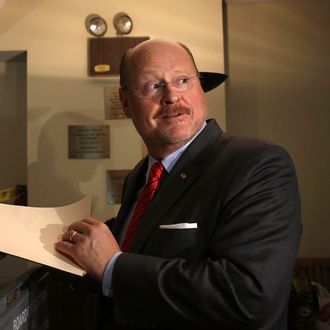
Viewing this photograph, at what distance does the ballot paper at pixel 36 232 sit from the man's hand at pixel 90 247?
0.01m

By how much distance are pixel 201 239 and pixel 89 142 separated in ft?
4.42

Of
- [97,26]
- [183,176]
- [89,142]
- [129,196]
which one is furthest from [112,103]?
[183,176]

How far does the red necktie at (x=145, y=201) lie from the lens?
3.02 feet

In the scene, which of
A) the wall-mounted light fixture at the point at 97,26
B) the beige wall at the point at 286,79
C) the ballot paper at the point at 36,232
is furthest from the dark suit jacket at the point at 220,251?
the beige wall at the point at 286,79

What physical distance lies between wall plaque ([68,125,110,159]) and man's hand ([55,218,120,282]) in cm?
122

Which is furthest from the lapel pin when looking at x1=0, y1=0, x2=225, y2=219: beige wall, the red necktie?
x1=0, y1=0, x2=225, y2=219: beige wall

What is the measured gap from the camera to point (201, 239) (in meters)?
0.75

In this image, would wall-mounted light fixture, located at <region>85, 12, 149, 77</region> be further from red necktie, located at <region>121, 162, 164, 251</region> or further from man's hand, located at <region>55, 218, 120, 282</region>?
man's hand, located at <region>55, 218, 120, 282</region>

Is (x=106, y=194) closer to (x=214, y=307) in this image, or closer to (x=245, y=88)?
(x=245, y=88)

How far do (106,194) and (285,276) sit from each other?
1.42 metres

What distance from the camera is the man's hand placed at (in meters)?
0.72

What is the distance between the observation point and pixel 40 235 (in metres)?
0.76

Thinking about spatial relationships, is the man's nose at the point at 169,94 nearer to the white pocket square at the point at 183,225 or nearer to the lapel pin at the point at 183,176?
the lapel pin at the point at 183,176

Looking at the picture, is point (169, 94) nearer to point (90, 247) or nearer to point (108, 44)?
point (90, 247)
